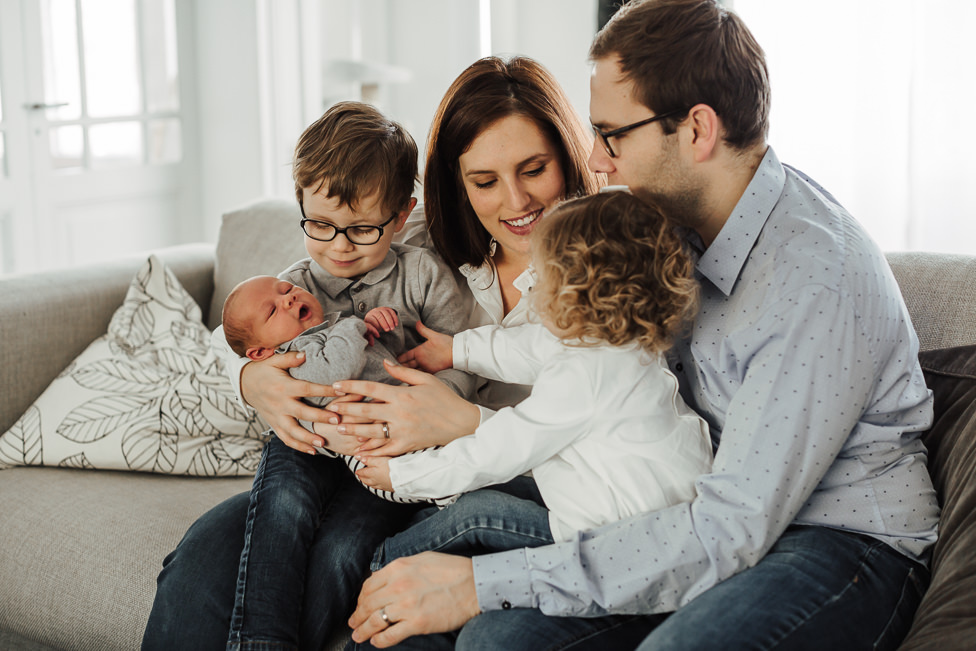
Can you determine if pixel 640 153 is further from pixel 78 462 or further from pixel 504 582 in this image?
pixel 78 462

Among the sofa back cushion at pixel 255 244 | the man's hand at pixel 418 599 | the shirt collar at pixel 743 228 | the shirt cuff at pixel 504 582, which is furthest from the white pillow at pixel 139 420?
the shirt collar at pixel 743 228

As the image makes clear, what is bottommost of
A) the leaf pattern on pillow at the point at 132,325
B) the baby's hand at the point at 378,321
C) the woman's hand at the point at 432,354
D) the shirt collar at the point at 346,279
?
the leaf pattern on pillow at the point at 132,325

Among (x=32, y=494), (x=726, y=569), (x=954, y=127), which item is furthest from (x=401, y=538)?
(x=954, y=127)

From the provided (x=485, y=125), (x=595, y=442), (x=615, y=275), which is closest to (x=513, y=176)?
(x=485, y=125)

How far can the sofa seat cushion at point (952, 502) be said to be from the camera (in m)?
1.15

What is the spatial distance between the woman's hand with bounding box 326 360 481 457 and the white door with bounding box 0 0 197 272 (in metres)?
2.88

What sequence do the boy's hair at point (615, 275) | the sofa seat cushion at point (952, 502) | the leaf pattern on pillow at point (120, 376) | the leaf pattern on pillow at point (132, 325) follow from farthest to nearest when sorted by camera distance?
1. the leaf pattern on pillow at point (132, 325)
2. the leaf pattern on pillow at point (120, 376)
3. the boy's hair at point (615, 275)
4. the sofa seat cushion at point (952, 502)

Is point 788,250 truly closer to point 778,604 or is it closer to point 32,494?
point 778,604

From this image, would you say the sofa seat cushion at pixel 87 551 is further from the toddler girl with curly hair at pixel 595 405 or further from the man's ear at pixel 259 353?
the toddler girl with curly hair at pixel 595 405

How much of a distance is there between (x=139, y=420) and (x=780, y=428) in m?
1.45

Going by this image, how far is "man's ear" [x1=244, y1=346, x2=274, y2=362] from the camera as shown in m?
1.67

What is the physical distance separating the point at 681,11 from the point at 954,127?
174cm

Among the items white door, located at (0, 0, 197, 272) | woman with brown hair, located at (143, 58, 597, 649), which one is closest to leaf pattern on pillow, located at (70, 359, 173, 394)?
woman with brown hair, located at (143, 58, 597, 649)

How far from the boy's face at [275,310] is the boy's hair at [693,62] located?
0.70 metres
